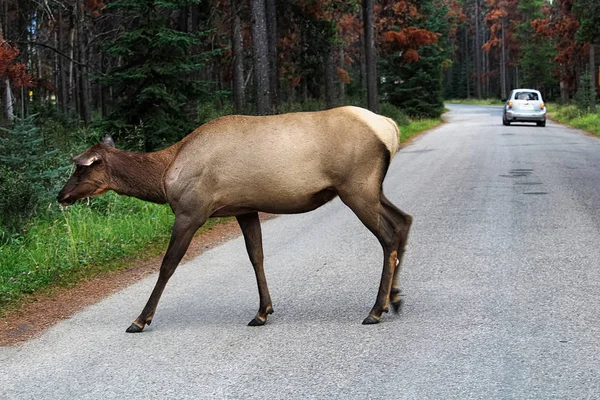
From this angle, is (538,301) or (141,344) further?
(538,301)

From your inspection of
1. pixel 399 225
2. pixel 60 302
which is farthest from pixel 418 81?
pixel 399 225

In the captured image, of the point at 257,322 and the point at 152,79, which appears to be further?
the point at 152,79

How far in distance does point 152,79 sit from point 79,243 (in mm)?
7770

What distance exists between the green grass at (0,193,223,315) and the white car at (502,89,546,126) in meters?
29.5

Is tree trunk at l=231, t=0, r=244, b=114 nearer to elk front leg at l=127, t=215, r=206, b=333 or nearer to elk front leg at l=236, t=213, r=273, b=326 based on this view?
elk front leg at l=236, t=213, r=273, b=326

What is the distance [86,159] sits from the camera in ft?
22.8

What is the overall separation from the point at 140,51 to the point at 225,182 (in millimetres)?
11191

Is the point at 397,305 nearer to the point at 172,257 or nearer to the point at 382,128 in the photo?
the point at 382,128

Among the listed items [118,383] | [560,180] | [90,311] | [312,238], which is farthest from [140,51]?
[118,383]

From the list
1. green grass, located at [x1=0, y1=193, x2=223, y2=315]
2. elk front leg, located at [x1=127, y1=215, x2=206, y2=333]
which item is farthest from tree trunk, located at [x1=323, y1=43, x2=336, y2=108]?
elk front leg, located at [x1=127, y1=215, x2=206, y2=333]

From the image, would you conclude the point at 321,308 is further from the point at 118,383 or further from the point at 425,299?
the point at 118,383

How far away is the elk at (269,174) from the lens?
22.4 feet

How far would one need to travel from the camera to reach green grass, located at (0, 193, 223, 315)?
29.1 feet

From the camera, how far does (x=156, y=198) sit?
283 inches
